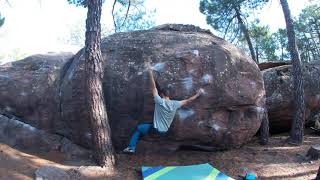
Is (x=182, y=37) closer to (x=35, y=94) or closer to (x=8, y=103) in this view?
(x=35, y=94)

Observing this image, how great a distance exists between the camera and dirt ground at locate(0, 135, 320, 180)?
7176 mm

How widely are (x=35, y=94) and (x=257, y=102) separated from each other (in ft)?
18.2

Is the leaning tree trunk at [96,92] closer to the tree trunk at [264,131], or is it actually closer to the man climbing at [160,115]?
the man climbing at [160,115]

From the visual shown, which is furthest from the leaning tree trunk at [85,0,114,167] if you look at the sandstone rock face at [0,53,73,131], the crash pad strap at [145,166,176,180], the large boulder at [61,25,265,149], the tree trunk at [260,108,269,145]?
the tree trunk at [260,108,269,145]

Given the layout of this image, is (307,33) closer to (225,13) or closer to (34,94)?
(225,13)

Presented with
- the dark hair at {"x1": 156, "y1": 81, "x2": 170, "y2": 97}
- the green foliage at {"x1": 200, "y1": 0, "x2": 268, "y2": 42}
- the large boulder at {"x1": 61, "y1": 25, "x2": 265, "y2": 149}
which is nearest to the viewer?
the dark hair at {"x1": 156, "y1": 81, "x2": 170, "y2": 97}

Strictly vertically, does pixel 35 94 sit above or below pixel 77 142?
above

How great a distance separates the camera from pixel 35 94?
361 inches

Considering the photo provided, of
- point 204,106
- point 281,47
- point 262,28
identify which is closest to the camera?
point 204,106

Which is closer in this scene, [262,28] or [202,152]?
[202,152]

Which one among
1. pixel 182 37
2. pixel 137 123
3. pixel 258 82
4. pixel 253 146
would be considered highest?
pixel 182 37

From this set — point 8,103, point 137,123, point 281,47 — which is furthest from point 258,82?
point 281,47

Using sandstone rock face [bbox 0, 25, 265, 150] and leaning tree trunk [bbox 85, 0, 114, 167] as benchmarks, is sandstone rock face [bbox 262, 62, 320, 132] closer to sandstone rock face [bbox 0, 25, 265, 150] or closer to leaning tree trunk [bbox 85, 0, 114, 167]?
sandstone rock face [bbox 0, 25, 265, 150]

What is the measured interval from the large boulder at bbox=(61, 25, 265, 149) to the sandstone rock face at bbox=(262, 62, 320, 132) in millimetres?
2597
